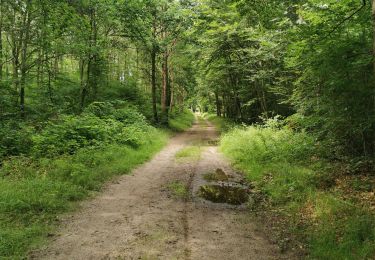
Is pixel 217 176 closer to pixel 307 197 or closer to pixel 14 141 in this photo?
pixel 307 197

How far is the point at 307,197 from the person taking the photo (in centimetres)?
724

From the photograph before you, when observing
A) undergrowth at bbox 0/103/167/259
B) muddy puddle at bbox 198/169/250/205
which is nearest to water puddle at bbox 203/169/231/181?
muddy puddle at bbox 198/169/250/205

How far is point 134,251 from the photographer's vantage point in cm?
501

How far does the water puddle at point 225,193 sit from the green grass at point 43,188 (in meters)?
3.01

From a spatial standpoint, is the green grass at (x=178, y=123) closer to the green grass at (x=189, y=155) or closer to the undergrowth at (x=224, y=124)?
the undergrowth at (x=224, y=124)

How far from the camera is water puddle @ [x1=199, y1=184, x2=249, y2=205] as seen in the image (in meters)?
8.00

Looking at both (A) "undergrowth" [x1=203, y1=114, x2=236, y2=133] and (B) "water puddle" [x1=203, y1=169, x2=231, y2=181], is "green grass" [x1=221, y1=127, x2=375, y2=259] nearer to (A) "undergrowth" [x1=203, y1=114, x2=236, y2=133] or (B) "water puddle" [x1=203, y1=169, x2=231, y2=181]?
(B) "water puddle" [x1=203, y1=169, x2=231, y2=181]

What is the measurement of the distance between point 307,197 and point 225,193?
2.21 metres

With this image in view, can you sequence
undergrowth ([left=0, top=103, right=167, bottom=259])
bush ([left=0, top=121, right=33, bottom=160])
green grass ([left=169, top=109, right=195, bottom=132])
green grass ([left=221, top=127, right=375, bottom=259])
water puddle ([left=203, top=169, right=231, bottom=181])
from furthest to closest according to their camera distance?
1. green grass ([left=169, top=109, right=195, bottom=132])
2. bush ([left=0, top=121, right=33, bottom=160])
3. water puddle ([left=203, top=169, right=231, bottom=181])
4. undergrowth ([left=0, top=103, right=167, bottom=259])
5. green grass ([left=221, top=127, right=375, bottom=259])

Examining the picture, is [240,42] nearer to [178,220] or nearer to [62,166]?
[62,166]

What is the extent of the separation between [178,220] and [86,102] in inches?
704

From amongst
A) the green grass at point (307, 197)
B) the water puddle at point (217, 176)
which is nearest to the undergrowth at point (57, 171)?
the water puddle at point (217, 176)

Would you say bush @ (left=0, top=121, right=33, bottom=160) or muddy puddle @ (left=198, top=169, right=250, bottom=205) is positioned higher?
bush @ (left=0, top=121, right=33, bottom=160)

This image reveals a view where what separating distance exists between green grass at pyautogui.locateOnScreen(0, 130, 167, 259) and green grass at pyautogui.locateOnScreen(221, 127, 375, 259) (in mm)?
4549
